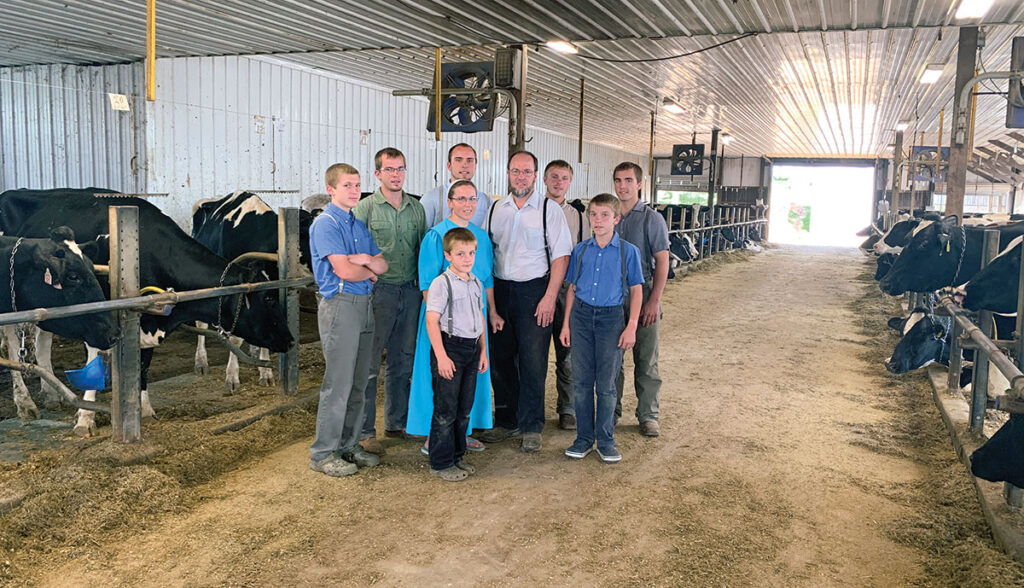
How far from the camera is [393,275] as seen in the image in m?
4.79

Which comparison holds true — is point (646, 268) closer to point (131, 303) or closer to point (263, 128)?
point (131, 303)

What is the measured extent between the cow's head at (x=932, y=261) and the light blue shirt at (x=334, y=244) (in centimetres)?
567

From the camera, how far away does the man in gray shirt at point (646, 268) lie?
204 inches

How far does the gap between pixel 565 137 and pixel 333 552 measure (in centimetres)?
2184

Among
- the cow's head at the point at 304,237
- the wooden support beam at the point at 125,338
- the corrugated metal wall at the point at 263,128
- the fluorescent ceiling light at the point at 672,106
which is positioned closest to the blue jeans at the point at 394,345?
the wooden support beam at the point at 125,338

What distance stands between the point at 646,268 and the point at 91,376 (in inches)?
153

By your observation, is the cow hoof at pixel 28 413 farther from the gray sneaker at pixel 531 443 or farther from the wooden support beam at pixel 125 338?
the gray sneaker at pixel 531 443

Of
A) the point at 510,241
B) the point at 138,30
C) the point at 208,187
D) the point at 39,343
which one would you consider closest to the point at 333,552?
the point at 510,241

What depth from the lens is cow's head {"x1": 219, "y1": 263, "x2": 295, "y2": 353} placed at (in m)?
5.96

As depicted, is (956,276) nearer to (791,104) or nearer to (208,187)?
(208,187)

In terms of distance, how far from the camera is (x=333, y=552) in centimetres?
352

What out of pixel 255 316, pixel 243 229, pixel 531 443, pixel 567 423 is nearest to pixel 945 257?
pixel 567 423

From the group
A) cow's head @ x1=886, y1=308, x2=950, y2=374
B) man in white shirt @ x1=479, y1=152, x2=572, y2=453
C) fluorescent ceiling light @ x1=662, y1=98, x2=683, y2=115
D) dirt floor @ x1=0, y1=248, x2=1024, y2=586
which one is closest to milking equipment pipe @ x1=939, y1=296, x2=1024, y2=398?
dirt floor @ x1=0, y1=248, x2=1024, y2=586

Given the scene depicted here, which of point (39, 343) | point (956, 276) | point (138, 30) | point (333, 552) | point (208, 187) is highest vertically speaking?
point (138, 30)
